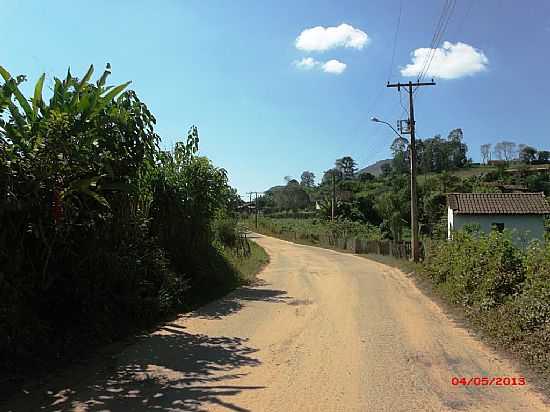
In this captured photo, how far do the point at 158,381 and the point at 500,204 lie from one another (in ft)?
131

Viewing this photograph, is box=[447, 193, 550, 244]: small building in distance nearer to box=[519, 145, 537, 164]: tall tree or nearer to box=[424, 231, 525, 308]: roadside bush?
box=[424, 231, 525, 308]: roadside bush

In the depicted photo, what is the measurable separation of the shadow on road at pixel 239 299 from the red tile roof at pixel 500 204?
2794cm

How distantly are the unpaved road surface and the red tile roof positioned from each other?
1237 inches

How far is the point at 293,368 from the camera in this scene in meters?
6.77

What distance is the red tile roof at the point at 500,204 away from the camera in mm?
40125

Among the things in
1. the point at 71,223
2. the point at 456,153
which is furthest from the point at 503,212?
the point at 456,153

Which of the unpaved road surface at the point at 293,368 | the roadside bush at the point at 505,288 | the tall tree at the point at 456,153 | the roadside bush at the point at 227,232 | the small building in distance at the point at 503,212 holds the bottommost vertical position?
the unpaved road surface at the point at 293,368

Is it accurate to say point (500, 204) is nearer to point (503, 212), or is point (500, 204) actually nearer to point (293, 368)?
point (503, 212)

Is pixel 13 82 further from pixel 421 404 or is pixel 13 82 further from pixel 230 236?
pixel 230 236

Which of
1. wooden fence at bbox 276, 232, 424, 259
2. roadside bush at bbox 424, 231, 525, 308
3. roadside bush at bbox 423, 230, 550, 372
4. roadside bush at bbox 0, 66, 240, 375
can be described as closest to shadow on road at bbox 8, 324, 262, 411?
roadside bush at bbox 0, 66, 240, 375

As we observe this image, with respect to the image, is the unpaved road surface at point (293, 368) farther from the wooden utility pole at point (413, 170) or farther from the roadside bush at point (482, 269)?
the wooden utility pole at point (413, 170)

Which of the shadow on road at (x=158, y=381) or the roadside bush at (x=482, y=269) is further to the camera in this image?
the roadside bush at (x=482, y=269)

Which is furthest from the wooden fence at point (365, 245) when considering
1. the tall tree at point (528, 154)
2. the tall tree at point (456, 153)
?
the tall tree at point (528, 154)

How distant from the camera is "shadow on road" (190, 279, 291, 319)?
11250 millimetres
